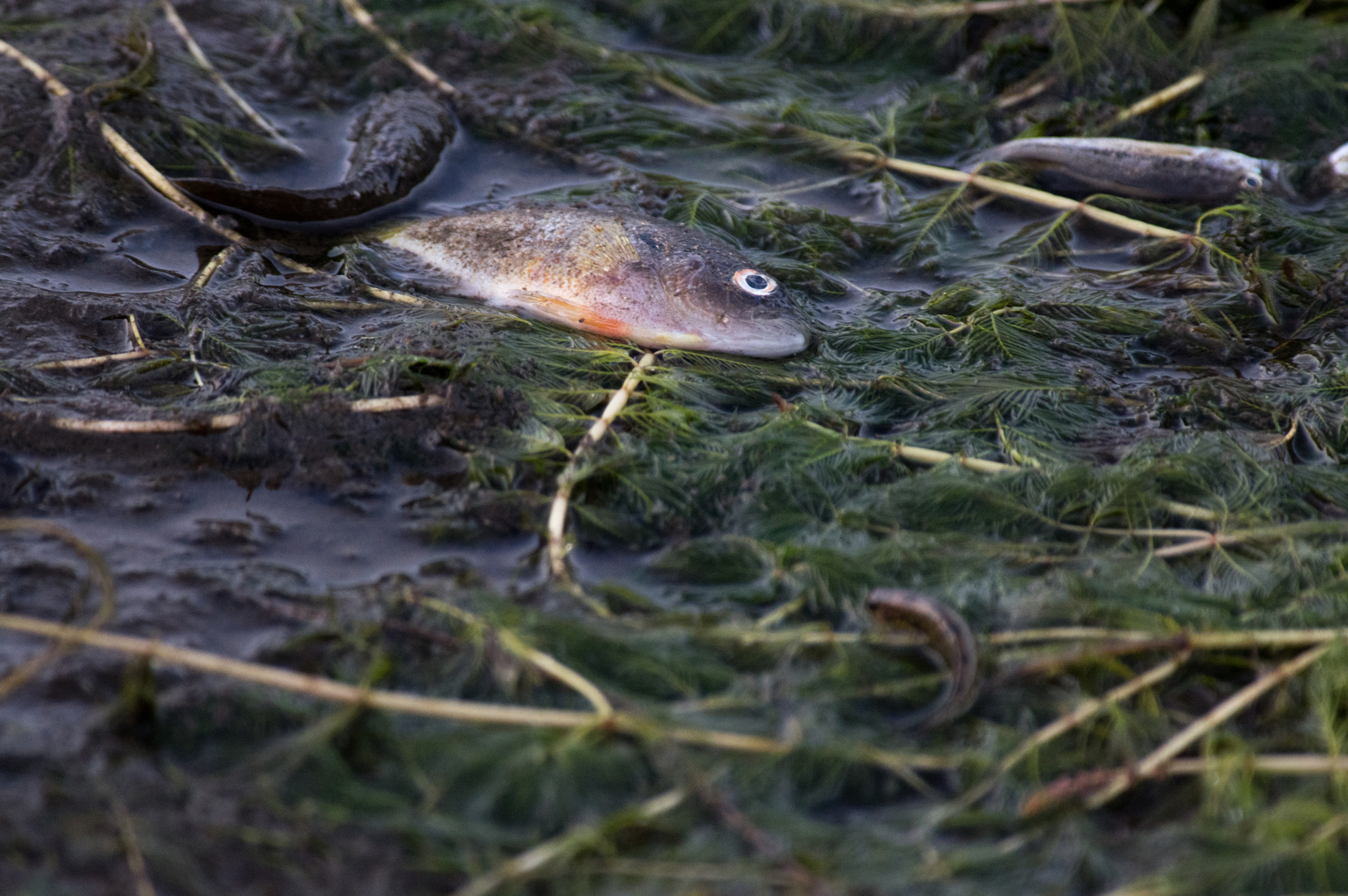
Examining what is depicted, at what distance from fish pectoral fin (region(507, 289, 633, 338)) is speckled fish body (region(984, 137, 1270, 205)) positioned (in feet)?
8.83

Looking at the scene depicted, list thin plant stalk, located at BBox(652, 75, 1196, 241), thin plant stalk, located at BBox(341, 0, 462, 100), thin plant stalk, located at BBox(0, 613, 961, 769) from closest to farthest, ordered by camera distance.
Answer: thin plant stalk, located at BBox(0, 613, 961, 769) → thin plant stalk, located at BBox(652, 75, 1196, 241) → thin plant stalk, located at BBox(341, 0, 462, 100)

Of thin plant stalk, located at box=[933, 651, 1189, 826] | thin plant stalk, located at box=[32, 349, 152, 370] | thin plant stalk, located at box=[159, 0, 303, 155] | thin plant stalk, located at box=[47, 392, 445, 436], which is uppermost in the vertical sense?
thin plant stalk, located at box=[159, 0, 303, 155]

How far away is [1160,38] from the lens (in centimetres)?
605

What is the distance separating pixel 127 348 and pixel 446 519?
5.38 feet

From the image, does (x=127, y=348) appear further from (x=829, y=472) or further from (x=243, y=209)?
(x=829, y=472)

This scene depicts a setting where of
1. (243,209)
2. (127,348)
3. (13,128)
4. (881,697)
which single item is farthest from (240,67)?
(881,697)

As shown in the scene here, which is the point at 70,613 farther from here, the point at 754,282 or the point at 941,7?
the point at 941,7

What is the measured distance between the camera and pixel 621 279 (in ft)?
13.7

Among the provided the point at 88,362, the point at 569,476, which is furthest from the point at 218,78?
the point at 569,476

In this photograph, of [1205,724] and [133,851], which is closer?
[133,851]

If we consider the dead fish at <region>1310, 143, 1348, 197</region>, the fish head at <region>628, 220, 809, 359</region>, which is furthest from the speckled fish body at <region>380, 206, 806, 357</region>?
the dead fish at <region>1310, 143, 1348, 197</region>

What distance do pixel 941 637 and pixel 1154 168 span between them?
12.0ft

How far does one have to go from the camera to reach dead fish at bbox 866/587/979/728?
2490 mm

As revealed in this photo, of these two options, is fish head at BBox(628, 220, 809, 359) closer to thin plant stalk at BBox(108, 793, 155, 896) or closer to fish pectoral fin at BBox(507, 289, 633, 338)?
fish pectoral fin at BBox(507, 289, 633, 338)
